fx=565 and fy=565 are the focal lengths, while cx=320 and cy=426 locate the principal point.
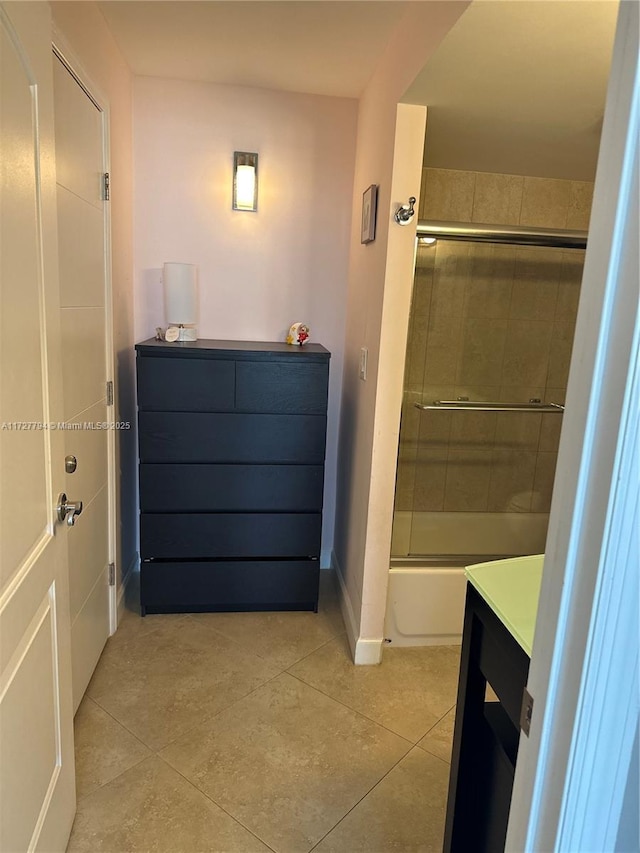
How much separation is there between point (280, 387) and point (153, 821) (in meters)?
1.60

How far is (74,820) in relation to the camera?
62.2 inches

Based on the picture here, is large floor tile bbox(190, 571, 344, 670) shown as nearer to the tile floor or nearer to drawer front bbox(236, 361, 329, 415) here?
the tile floor

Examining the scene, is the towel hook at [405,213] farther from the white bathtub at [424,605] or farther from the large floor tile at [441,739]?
the large floor tile at [441,739]

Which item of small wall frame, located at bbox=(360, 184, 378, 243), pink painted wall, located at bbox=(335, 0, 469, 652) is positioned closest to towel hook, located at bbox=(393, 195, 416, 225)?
pink painted wall, located at bbox=(335, 0, 469, 652)

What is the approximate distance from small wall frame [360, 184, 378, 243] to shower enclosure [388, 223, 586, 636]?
0.36 metres

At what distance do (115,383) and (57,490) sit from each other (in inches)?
46.2

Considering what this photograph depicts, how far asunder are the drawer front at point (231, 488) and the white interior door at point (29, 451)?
1.10 metres

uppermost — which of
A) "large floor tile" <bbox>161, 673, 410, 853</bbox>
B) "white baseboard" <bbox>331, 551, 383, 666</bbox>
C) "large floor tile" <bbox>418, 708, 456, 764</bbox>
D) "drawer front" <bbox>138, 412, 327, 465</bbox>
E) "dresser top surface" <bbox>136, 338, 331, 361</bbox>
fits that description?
"dresser top surface" <bbox>136, 338, 331, 361</bbox>

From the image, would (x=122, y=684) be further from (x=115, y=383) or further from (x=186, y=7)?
(x=186, y=7)

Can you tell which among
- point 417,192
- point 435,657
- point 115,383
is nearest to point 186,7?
point 417,192

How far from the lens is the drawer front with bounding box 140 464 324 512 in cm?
251

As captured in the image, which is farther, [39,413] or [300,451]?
[300,451]

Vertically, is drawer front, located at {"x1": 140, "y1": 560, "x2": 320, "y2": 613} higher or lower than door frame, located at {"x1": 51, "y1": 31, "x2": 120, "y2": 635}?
lower

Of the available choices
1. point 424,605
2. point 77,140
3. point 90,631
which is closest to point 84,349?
point 77,140
